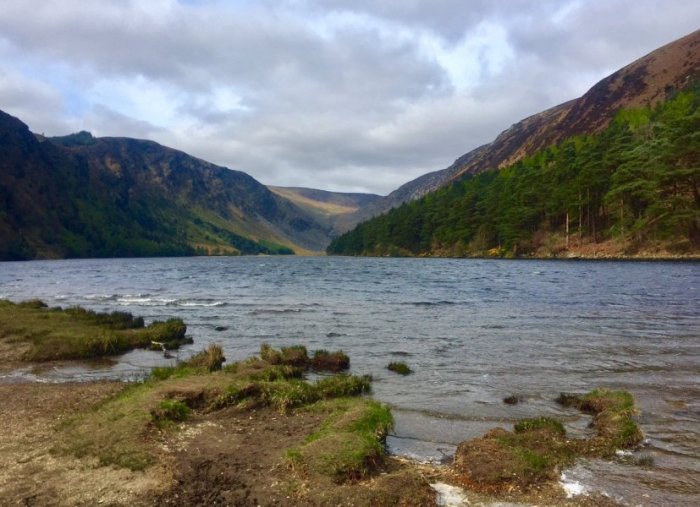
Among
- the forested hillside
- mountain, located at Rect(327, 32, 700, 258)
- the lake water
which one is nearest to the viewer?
the lake water

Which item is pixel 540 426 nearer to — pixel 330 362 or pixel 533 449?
pixel 533 449

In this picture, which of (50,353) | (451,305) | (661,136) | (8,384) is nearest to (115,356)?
(50,353)

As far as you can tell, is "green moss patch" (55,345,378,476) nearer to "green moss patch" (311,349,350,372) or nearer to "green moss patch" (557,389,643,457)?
"green moss patch" (311,349,350,372)

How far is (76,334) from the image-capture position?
2581cm

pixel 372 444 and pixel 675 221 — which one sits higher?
pixel 675 221

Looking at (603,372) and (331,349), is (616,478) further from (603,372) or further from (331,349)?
(331,349)

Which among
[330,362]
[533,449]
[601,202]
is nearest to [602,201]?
[601,202]

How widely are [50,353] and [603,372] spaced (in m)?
24.1

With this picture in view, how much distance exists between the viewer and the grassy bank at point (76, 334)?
23781 millimetres

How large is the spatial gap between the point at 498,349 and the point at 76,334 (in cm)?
2133

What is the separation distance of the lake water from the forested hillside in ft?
125

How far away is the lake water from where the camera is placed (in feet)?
40.1

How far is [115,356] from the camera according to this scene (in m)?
24.3

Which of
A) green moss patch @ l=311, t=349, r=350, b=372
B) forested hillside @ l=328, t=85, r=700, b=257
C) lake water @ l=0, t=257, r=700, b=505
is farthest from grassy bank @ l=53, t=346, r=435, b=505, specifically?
forested hillside @ l=328, t=85, r=700, b=257
